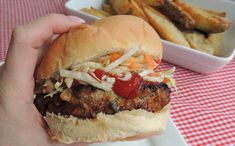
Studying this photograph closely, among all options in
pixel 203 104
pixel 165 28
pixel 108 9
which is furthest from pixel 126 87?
pixel 108 9

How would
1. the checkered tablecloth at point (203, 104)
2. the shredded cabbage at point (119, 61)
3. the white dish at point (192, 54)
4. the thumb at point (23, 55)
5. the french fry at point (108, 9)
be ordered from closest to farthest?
the thumb at point (23, 55)
the shredded cabbage at point (119, 61)
the checkered tablecloth at point (203, 104)
the white dish at point (192, 54)
the french fry at point (108, 9)

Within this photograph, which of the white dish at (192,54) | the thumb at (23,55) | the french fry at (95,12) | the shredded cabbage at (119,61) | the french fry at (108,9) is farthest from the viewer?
the french fry at (108,9)

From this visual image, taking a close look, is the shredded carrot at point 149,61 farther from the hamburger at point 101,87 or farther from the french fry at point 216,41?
the french fry at point 216,41

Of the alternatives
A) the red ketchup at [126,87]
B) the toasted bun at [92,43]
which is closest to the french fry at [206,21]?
the toasted bun at [92,43]

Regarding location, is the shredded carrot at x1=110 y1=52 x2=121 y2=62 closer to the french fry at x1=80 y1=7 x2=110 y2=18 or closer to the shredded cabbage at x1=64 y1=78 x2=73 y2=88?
the shredded cabbage at x1=64 y1=78 x2=73 y2=88

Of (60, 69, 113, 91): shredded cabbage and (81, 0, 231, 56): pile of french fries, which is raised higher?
(60, 69, 113, 91): shredded cabbage

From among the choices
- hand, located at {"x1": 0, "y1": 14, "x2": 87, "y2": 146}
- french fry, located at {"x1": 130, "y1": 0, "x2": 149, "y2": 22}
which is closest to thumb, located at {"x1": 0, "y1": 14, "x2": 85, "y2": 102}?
hand, located at {"x1": 0, "y1": 14, "x2": 87, "y2": 146}
